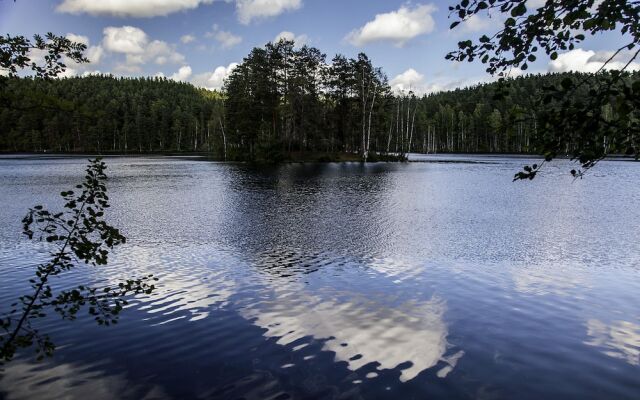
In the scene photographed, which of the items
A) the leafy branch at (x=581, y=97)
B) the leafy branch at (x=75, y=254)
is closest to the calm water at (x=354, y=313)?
Result: the leafy branch at (x=75, y=254)

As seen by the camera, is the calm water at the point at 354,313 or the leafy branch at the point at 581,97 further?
the calm water at the point at 354,313

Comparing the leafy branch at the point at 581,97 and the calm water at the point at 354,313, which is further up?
the leafy branch at the point at 581,97

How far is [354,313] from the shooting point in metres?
11.5

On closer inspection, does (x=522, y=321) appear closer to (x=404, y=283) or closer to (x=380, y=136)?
(x=404, y=283)

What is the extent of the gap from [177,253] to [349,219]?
11.3 meters

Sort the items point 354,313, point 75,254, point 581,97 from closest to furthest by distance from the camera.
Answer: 1. point 581,97
2. point 75,254
3. point 354,313

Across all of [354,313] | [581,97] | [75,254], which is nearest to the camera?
[581,97]

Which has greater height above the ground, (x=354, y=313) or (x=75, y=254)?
(x=75, y=254)

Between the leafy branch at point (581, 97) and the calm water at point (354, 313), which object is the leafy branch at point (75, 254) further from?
the leafy branch at point (581, 97)

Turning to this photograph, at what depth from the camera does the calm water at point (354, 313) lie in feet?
26.4

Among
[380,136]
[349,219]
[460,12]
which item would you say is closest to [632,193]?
[349,219]

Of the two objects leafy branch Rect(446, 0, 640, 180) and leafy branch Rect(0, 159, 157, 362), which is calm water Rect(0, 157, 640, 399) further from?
leafy branch Rect(446, 0, 640, 180)

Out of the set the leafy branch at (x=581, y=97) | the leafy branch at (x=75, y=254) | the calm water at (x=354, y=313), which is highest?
the leafy branch at (x=581, y=97)

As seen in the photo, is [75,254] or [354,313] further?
[354,313]
